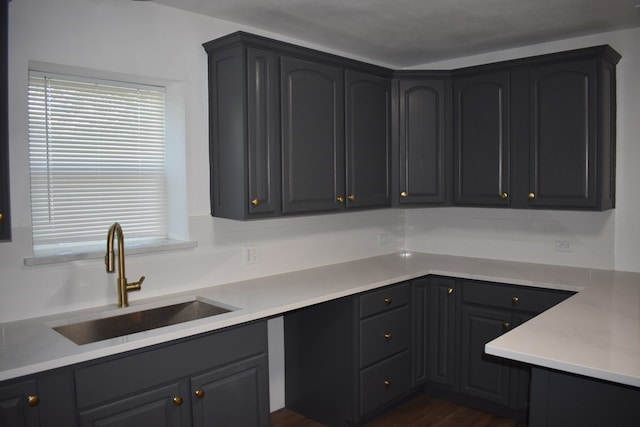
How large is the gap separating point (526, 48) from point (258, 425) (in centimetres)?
294

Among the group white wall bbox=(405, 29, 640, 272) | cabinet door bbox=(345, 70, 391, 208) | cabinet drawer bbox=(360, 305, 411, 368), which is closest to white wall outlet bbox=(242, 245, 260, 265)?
cabinet door bbox=(345, 70, 391, 208)

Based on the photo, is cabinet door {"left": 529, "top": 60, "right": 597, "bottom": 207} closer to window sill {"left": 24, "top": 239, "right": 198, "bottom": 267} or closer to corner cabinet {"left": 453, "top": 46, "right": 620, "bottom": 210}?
corner cabinet {"left": 453, "top": 46, "right": 620, "bottom": 210}

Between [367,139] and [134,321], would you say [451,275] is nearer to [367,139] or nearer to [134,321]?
[367,139]

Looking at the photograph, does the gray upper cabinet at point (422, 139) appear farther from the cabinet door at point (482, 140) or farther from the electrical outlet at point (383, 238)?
the electrical outlet at point (383, 238)

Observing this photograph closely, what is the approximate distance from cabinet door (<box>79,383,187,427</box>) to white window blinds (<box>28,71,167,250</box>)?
0.91m

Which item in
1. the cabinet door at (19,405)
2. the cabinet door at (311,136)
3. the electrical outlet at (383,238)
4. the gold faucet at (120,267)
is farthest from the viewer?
the electrical outlet at (383,238)

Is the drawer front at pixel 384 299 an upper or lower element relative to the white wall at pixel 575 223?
lower

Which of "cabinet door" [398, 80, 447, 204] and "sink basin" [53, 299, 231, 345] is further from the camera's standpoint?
"cabinet door" [398, 80, 447, 204]

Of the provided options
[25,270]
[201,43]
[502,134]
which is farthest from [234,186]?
[502,134]

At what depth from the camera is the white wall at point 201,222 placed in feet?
7.61

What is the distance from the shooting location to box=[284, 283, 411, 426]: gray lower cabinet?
3072 millimetres

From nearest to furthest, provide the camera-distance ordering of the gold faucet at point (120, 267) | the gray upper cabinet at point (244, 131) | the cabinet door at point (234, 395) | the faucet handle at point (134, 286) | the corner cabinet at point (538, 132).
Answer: the cabinet door at point (234, 395)
the gold faucet at point (120, 267)
the faucet handle at point (134, 286)
the gray upper cabinet at point (244, 131)
the corner cabinet at point (538, 132)

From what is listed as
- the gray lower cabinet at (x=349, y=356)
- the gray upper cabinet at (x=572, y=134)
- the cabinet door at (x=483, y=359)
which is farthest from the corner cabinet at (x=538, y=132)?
the gray lower cabinet at (x=349, y=356)

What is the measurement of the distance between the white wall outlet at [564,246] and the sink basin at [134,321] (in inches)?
90.2
